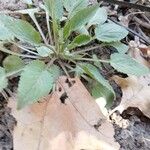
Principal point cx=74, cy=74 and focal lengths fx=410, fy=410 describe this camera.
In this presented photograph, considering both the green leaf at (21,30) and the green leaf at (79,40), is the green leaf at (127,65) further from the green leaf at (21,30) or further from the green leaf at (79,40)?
the green leaf at (21,30)

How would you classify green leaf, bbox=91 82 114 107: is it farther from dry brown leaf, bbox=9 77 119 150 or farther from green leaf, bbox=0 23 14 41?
green leaf, bbox=0 23 14 41

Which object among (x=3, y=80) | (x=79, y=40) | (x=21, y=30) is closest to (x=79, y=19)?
(x=79, y=40)

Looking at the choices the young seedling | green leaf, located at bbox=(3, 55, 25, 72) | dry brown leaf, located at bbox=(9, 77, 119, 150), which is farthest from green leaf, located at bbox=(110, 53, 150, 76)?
green leaf, located at bbox=(3, 55, 25, 72)

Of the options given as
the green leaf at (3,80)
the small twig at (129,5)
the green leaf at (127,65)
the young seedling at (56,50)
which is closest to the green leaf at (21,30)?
the young seedling at (56,50)

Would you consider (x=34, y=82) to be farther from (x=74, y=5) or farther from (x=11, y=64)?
(x=74, y=5)

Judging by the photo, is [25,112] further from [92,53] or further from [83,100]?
[92,53]

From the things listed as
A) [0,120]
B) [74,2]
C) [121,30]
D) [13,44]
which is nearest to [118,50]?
[121,30]
